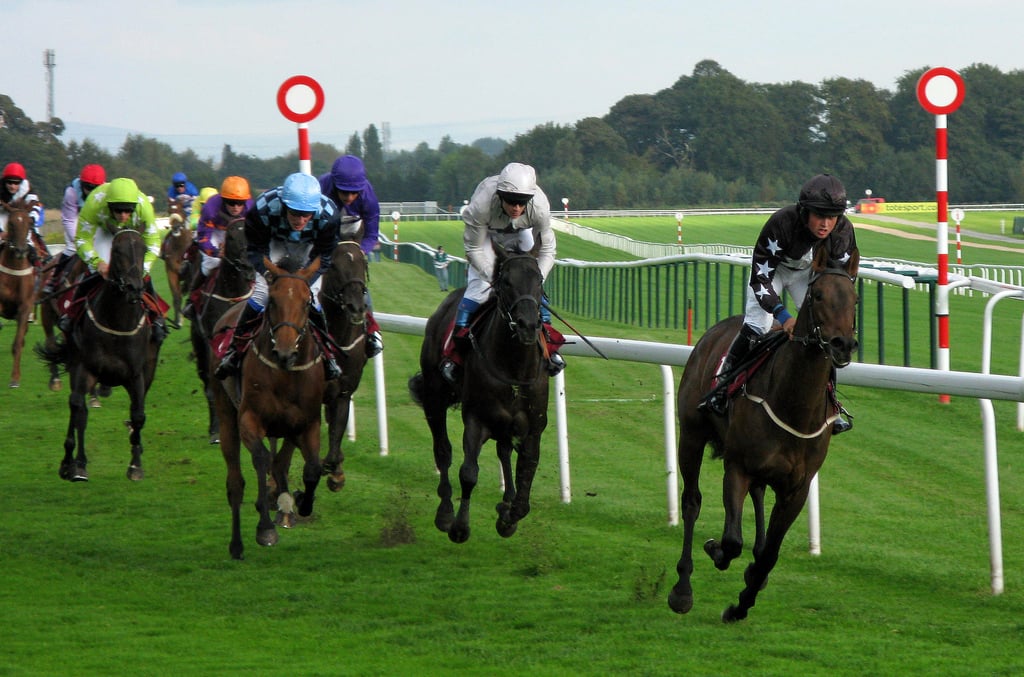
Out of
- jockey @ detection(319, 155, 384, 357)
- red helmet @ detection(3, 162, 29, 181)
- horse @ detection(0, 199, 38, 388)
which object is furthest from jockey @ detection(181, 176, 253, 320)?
red helmet @ detection(3, 162, 29, 181)

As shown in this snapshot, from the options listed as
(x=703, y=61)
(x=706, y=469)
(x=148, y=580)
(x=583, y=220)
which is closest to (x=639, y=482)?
(x=706, y=469)

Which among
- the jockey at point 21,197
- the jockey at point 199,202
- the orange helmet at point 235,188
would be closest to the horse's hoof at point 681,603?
the orange helmet at point 235,188

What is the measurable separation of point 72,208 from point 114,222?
1.57 metres

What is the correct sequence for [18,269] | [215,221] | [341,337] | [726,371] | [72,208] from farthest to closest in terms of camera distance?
1. [18,269]
2. [215,221]
3. [72,208]
4. [341,337]
5. [726,371]

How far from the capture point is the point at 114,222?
948cm

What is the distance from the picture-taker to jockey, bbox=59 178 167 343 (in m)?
9.30

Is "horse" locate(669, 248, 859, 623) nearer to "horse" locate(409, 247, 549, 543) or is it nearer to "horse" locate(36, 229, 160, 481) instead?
"horse" locate(409, 247, 549, 543)

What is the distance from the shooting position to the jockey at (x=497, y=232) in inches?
273

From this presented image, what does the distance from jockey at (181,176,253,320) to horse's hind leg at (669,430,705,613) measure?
503cm

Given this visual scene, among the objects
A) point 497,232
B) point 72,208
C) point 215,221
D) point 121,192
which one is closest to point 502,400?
point 497,232

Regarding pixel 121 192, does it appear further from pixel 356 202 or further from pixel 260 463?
pixel 260 463

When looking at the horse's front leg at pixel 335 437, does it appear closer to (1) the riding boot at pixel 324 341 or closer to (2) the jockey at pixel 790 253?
(1) the riding boot at pixel 324 341

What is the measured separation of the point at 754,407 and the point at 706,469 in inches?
145

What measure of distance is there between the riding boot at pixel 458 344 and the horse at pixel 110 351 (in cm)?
291
